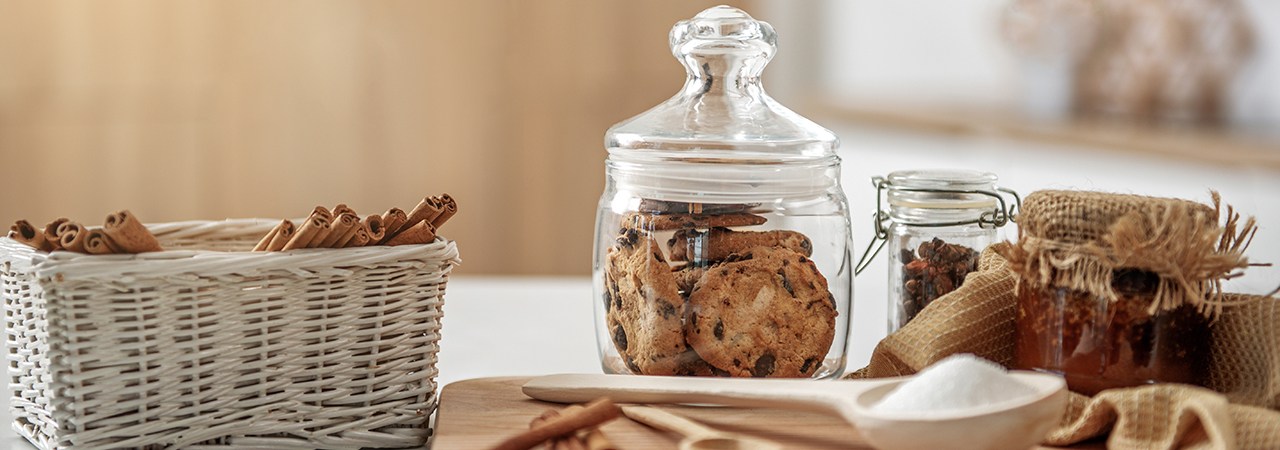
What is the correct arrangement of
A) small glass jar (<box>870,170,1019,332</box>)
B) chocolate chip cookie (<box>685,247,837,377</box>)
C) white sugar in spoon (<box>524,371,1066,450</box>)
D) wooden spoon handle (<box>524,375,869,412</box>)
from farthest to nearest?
small glass jar (<box>870,170,1019,332</box>), chocolate chip cookie (<box>685,247,837,377</box>), wooden spoon handle (<box>524,375,869,412</box>), white sugar in spoon (<box>524,371,1066,450</box>)

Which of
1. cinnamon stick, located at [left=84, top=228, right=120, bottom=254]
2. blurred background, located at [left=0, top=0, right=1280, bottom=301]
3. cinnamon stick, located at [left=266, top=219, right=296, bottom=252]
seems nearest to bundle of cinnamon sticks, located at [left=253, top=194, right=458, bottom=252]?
cinnamon stick, located at [left=266, top=219, right=296, bottom=252]

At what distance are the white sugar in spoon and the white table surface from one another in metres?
0.23

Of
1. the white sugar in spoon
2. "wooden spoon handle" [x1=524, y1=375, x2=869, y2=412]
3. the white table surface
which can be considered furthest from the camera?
the white table surface

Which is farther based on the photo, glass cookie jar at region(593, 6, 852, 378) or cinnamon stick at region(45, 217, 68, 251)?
glass cookie jar at region(593, 6, 852, 378)

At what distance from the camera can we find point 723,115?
1.04m

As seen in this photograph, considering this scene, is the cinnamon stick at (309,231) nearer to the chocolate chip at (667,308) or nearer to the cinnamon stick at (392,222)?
the cinnamon stick at (392,222)

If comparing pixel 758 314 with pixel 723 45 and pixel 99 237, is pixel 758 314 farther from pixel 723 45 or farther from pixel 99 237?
pixel 99 237

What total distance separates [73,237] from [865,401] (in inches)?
20.5

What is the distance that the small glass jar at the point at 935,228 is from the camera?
1.07m

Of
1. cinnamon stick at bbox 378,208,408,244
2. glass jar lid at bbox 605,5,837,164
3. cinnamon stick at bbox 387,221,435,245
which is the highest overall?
glass jar lid at bbox 605,5,837,164

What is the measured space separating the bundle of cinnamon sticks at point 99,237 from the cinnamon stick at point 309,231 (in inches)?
3.4

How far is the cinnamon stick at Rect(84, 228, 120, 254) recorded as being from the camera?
31.6 inches

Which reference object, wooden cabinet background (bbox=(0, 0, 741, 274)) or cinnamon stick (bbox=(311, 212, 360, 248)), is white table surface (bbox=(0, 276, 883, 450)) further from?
wooden cabinet background (bbox=(0, 0, 741, 274))

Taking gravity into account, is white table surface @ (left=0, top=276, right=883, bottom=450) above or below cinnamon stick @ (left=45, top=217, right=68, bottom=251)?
below
